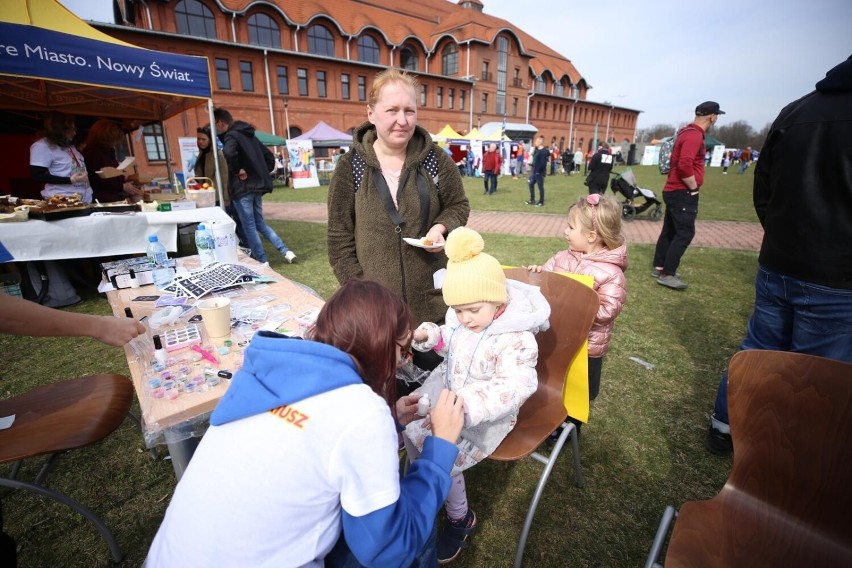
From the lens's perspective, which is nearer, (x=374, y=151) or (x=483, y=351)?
(x=483, y=351)

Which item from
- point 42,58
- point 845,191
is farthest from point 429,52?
point 845,191

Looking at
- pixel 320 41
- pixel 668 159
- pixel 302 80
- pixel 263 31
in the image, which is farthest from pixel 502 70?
pixel 668 159

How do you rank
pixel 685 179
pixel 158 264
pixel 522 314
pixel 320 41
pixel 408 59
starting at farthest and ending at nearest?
pixel 408 59, pixel 320 41, pixel 685 179, pixel 158 264, pixel 522 314

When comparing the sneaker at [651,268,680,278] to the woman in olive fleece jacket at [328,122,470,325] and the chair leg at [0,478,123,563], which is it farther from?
the chair leg at [0,478,123,563]

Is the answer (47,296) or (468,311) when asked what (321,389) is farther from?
(47,296)

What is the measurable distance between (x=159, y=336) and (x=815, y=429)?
2476 mm

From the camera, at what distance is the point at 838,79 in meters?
1.72

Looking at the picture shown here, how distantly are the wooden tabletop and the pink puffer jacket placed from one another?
5.03 ft

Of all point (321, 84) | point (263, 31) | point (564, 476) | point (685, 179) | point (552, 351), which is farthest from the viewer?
point (321, 84)

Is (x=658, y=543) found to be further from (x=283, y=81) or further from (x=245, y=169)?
(x=283, y=81)

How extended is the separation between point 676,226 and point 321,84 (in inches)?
1185

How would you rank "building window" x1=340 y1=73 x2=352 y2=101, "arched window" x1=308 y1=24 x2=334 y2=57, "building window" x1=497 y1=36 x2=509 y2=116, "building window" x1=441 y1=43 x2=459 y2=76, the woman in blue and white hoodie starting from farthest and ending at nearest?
"building window" x1=497 y1=36 x2=509 y2=116 < "building window" x1=441 y1=43 x2=459 y2=76 < "building window" x1=340 y1=73 x2=352 y2=101 < "arched window" x1=308 y1=24 x2=334 y2=57 < the woman in blue and white hoodie

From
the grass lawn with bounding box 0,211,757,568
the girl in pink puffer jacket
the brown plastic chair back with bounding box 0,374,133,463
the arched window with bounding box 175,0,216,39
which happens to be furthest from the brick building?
the girl in pink puffer jacket

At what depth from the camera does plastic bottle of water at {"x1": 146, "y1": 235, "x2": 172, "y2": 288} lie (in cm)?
265
